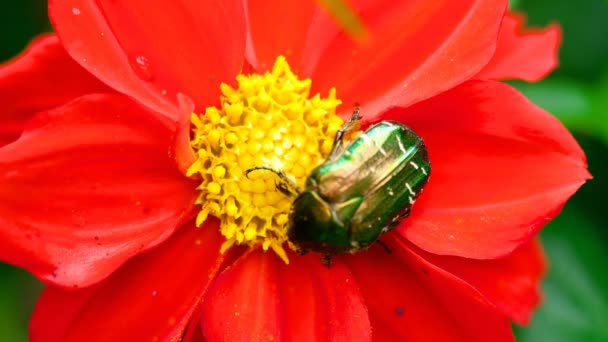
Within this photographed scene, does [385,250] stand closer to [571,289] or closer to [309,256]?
[309,256]

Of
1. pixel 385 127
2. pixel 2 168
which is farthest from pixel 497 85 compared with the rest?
pixel 2 168

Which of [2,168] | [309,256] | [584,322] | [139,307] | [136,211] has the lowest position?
[584,322]

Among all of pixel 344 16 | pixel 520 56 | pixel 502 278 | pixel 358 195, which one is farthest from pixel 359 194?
pixel 344 16

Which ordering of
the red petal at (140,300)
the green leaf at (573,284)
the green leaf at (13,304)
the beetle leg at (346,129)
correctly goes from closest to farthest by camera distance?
1. the red petal at (140,300)
2. the beetle leg at (346,129)
3. the green leaf at (13,304)
4. the green leaf at (573,284)

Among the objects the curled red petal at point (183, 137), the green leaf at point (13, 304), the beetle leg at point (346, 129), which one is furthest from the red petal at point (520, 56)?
the green leaf at point (13, 304)

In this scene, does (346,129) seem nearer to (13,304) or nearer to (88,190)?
(88,190)

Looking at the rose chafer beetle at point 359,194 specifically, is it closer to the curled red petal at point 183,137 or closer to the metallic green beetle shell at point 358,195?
the metallic green beetle shell at point 358,195
